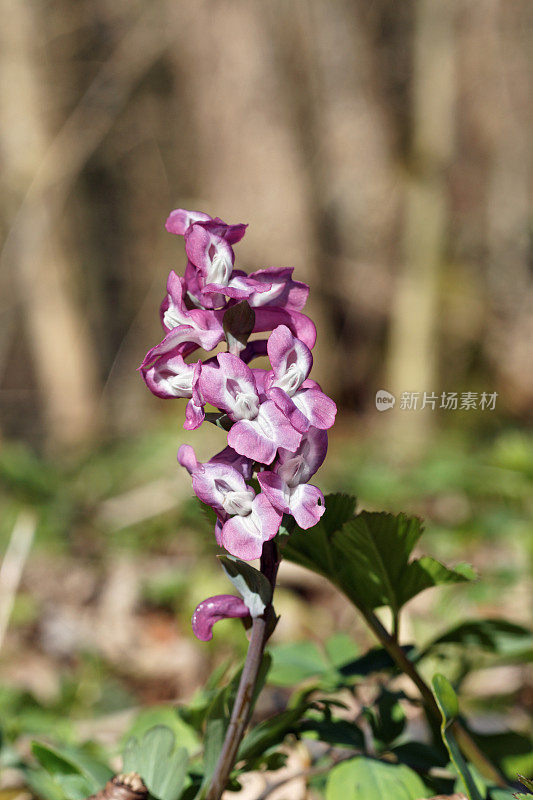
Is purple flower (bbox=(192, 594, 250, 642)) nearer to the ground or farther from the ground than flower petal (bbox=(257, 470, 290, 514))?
nearer to the ground

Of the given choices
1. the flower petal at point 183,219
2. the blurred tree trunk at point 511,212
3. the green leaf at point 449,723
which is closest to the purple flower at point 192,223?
the flower petal at point 183,219

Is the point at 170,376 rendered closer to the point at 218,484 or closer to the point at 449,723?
the point at 218,484

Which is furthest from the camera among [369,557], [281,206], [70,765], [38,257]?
[281,206]

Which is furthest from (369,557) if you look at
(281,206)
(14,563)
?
(281,206)

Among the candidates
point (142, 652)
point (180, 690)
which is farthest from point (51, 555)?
point (180, 690)

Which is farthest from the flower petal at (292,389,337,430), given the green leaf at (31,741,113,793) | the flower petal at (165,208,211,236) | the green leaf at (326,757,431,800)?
the green leaf at (31,741,113,793)

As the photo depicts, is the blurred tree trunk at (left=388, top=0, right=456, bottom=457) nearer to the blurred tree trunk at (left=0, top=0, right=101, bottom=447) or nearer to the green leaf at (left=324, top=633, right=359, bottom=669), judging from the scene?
the blurred tree trunk at (left=0, top=0, right=101, bottom=447)

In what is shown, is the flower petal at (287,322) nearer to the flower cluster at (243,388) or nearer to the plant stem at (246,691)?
the flower cluster at (243,388)
